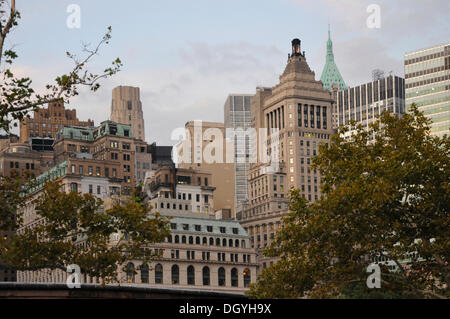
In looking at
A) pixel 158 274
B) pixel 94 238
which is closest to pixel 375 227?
pixel 94 238

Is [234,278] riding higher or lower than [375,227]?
lower

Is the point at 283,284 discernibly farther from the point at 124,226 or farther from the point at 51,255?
the point at 51,255

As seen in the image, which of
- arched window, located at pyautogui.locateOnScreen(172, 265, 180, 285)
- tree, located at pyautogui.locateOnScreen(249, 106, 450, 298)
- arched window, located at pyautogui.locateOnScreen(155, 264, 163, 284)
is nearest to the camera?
tree, located at pyautogui.locateOnScreen(249, 106, 450, 298)

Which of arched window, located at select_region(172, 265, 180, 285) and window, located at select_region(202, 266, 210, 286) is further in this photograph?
window, located at select_region(202, 266, 210, 286)

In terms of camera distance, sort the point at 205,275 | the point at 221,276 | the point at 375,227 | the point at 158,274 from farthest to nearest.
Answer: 1. the point at 221,276
2. the point at 205,275
3. the point at 158,274
4. the point at 375,227

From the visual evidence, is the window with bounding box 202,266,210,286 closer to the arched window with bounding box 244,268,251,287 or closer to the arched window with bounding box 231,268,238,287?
the arched window with bounding box 231,268,238,287

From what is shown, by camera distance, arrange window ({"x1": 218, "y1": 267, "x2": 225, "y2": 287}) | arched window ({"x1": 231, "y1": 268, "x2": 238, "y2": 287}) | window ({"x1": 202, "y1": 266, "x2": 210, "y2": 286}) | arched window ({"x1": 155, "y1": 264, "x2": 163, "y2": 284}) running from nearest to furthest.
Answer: arched window ({"x1": 155, "y1": 264, "x2": 163, "y2": 284}) → window ({"x1": 202, "y1": 266, "x2": 210, "y2": 286}) → window ({"x1": 218, "y1": 267, "x2": 225, "y2": 287}) → arched window ({"x1": 231, "y1": 268, "x2": 238, "y2": 287})

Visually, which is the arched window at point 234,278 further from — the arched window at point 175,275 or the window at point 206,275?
the arched window at point 175,275

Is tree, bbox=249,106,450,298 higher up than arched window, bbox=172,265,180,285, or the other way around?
tree, bbox=249,106,450,298

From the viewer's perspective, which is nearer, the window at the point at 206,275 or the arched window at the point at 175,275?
the arched window at the point at 175,275

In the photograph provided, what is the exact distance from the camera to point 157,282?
184 m

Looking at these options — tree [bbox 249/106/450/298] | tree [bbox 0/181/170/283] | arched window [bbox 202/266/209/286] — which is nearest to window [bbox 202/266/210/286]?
arched window [bbox 202/266/209/286]

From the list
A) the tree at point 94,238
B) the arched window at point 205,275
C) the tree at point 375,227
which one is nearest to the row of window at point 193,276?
the arched window at point 205,275

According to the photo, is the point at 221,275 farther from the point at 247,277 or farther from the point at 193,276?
the point at 193,276
